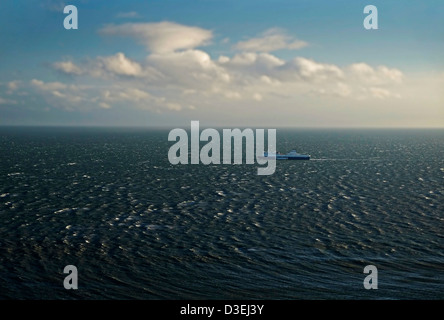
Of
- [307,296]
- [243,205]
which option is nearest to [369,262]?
[307,296]

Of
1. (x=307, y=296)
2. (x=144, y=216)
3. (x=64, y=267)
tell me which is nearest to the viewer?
(x=307, y=296)

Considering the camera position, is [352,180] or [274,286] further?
[352,180]

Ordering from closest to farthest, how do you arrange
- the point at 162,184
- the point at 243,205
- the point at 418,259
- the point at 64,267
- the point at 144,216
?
1. the point at 64,267
2. the point at 418,259
3. the point at 144,216
4. the point at 243,205
5. the point at 162,184

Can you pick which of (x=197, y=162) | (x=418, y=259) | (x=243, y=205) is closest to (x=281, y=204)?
(x=243, y=205)

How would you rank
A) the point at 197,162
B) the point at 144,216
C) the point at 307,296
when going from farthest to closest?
Answer: the point at 197,162, the point at 144,216, the point at 307,296

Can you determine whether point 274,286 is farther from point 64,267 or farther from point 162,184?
point 162,184

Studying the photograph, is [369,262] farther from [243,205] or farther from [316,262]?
[243,205]
